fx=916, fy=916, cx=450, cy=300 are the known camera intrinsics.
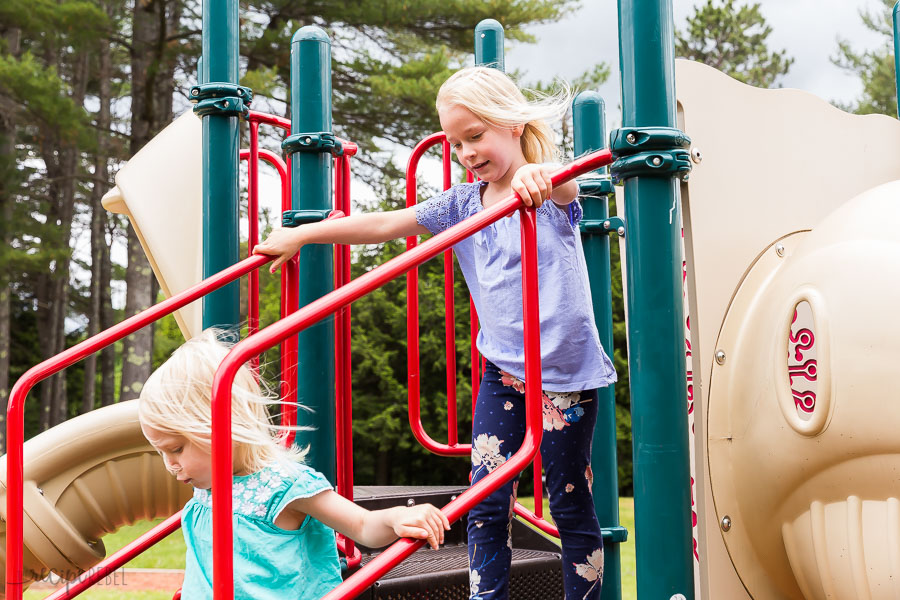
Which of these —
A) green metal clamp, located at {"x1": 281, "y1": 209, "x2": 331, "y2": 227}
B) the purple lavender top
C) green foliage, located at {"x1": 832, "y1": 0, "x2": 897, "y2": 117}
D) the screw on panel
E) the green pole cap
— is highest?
green foliage, located at {"x1": 832, "y1": 0, "x2": 897, "y2": 117}

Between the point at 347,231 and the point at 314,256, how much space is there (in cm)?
35

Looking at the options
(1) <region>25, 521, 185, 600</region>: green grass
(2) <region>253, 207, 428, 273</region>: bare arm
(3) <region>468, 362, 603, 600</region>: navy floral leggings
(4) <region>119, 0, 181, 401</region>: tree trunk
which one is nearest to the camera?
(3) <region>468, 362, 603, 600</region>: navy floral leggings

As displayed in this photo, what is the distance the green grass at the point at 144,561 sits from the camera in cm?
602

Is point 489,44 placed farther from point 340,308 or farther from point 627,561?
point 627,561

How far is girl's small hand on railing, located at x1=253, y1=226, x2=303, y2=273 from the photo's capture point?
208cm

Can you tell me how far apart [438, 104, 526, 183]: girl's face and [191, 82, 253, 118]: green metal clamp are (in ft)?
2.45

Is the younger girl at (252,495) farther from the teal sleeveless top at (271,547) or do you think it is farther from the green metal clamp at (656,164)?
the green metal clamp at (656,164)

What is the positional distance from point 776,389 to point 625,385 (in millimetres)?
8705

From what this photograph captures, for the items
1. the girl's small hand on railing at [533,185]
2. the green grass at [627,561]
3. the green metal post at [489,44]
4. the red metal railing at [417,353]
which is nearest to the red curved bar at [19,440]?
the girl's small hand on railing at [533,185]

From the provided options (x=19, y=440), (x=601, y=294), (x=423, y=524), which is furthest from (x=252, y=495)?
(x=601, y=294)

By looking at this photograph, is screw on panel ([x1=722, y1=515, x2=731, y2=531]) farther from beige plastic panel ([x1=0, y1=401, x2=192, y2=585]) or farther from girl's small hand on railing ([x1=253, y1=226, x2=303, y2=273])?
beige plastic panel ([x1=0, y1=401, x2=192, y2=585])

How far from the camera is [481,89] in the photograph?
1979 mm

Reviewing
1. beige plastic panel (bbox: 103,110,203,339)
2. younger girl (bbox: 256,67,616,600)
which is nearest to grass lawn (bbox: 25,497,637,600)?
beige plastic panel (bbox: 103,110,203,339)

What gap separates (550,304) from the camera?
2008mm
